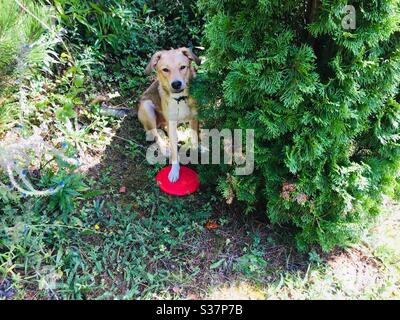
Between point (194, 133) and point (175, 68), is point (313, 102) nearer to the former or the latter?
point (175, 68)

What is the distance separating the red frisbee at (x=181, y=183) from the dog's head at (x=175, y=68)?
772 millimetres

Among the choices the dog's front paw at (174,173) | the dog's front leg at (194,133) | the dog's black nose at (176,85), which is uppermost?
the dog's black nose at (176,85)

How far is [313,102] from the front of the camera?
9.41 ft

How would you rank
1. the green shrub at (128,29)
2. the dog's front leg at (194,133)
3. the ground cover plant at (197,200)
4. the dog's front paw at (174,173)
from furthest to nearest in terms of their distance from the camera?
the green shrub at (128,29), the dog's front leg at (194,133), the dog's front paw at (174,173), the ground cover plant at (197,200)

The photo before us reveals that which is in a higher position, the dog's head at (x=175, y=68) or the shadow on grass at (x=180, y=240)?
the dog's head at (x=175, y=68)

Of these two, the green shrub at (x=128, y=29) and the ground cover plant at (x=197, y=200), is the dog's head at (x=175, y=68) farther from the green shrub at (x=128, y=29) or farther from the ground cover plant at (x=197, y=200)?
the green shrub at (x=128, y=29)

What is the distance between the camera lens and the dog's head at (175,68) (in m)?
3.76

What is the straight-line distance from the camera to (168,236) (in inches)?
137

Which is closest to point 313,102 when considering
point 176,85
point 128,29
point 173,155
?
point 176,85

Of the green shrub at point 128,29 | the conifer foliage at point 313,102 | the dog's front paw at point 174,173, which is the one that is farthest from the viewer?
the green shrub at point 128,29

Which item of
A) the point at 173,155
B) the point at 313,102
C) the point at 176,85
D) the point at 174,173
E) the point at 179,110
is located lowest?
the point at 174,173

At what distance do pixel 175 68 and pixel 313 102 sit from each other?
4.64ft

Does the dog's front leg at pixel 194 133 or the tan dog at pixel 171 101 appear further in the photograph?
the dog's front leg at pixel 194 133

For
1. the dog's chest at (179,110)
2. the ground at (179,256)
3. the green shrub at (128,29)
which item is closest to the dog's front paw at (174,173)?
the ground at (179,256)
